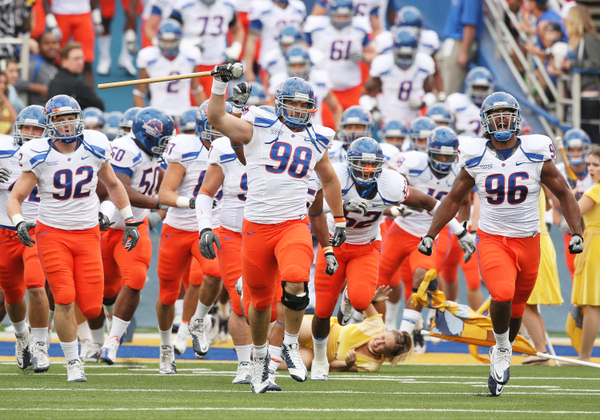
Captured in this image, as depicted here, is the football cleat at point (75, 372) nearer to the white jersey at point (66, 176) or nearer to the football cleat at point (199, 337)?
the white jersey at point (66, 176)

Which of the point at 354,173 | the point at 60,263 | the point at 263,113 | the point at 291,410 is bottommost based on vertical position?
the point at 291,410

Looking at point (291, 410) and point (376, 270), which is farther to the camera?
point (376, 270)

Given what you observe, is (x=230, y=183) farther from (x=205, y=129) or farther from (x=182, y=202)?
(x=205, y=129)

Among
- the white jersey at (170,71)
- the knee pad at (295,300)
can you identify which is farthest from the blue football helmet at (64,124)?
the white jersey at (170,71)

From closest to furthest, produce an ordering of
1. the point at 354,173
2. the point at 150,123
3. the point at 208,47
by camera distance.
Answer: the point at 354,173, the point at 150,123, the point at 208,47

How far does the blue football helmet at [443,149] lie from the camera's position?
8.60 metres

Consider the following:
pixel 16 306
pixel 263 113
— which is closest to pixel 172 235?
pixel 16 306

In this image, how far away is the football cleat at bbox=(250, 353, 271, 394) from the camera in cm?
571

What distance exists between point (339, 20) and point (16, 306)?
22.4 ft

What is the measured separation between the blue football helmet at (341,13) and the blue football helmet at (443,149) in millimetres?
4245

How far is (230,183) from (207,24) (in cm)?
641

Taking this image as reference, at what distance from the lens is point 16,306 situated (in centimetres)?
713

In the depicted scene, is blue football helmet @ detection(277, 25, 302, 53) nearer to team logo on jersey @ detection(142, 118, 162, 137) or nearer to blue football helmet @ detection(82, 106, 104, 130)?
blue football helmet @ detection(82, 106, 104, 130)

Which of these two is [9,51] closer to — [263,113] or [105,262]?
[105,262]
